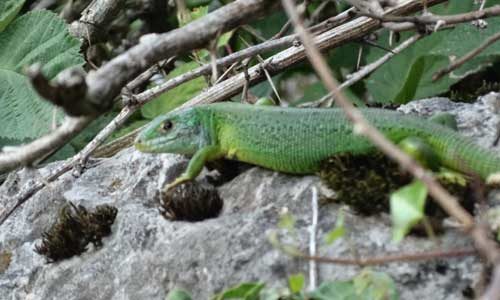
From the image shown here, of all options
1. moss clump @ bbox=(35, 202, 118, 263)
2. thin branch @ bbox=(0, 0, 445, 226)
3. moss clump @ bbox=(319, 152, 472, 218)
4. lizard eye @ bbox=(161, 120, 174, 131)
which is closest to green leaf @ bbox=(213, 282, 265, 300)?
moss clump @ bbox=(319, 152, 472, 218)

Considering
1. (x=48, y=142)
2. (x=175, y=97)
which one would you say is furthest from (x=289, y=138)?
(x=175, y=97)

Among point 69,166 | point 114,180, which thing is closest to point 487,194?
point 114,180

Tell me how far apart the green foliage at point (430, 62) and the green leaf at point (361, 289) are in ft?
7.23

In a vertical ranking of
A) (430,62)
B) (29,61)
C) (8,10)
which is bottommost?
(430,62)

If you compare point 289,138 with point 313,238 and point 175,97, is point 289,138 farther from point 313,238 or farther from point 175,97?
point 175,97

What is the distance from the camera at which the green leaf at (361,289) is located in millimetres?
2695

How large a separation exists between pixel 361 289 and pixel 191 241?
0.88 m

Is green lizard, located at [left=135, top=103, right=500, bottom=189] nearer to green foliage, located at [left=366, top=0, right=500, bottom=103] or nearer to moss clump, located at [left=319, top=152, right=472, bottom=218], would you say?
moss clump, located at [left=319, top=152, right=472, bottom=218]

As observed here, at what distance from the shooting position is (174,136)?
Result: 3.88 meters

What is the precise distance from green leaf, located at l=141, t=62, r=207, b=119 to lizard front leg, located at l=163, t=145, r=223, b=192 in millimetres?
1532

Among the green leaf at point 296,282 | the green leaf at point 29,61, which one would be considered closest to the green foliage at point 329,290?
the green leaf at point 296,282

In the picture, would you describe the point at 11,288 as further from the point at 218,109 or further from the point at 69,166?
the point at 218,109

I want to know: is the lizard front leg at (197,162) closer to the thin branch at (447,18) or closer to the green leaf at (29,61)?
the thin branch at (447,18)

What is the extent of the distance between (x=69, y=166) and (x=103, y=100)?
1.71 m
